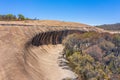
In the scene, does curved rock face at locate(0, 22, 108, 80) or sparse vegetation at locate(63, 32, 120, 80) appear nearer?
curved rock face at locate(0, 22, 108, 80)

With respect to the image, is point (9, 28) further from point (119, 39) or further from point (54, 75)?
point (119, 39)

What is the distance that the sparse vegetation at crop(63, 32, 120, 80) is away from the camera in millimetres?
32906

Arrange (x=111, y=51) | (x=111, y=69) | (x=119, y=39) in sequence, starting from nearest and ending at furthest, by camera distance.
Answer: (x=111, y=69)
(x=111, y=51)
(x=119, y=39)

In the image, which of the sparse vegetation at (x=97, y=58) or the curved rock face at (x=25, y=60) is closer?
the curved rock face at (x=25, y=60)

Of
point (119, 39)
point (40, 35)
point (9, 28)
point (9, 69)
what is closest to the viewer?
point (9, 69)

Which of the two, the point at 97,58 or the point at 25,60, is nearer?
the point at 25,60

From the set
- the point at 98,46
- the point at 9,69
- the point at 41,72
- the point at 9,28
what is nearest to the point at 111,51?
the point at 98,46

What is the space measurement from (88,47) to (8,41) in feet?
52.9

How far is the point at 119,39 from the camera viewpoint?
41.8 m

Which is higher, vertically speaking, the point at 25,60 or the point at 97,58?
the point at 97,58

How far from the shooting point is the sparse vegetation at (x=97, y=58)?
108 feet

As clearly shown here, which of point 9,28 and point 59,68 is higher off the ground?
point 9,28

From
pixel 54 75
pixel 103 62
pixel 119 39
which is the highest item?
pixel 119 39

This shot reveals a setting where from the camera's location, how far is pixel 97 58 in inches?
1532
